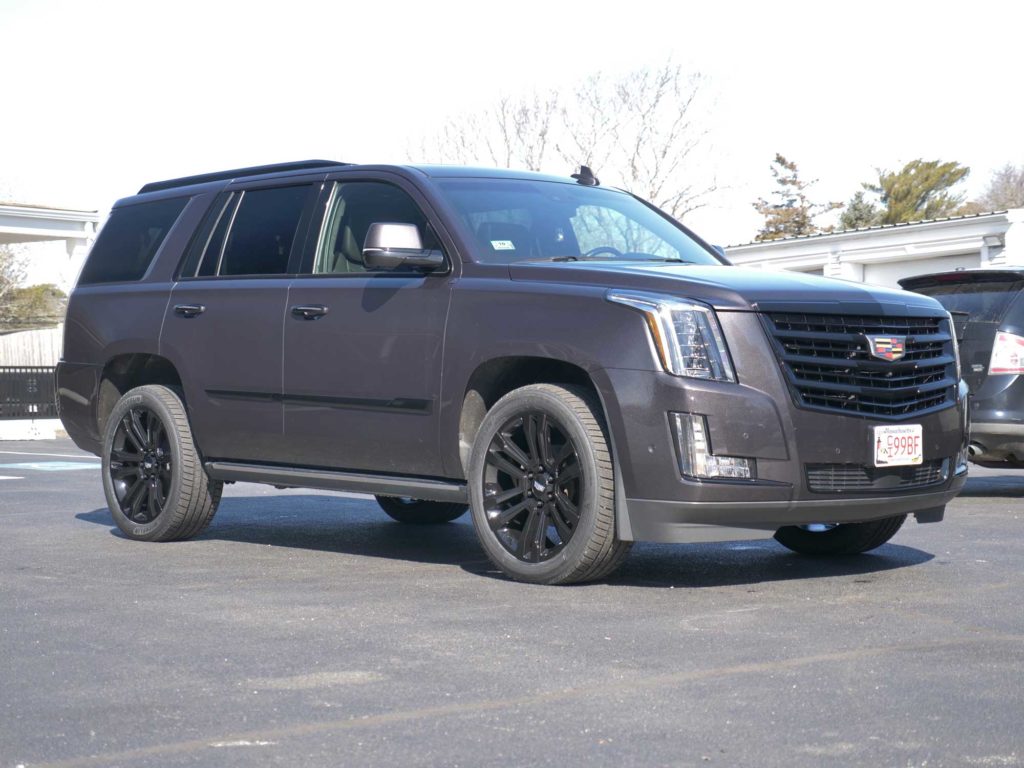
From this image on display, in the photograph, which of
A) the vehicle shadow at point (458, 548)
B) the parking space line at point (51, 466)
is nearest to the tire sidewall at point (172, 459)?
the vehicle shadow at point (458, 548)

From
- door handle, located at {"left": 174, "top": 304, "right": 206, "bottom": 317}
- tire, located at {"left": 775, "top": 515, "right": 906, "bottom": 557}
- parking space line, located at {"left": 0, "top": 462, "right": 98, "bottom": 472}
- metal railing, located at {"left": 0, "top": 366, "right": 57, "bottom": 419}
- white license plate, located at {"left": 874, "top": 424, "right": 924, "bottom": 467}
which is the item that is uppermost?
door handle, located at {"left": 174, "top": 304, "right": 206, "bottom": 317}

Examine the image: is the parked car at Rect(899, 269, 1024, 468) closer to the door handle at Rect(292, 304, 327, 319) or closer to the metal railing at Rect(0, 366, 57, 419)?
the door handle at Rect(292, 304, 327, 319)

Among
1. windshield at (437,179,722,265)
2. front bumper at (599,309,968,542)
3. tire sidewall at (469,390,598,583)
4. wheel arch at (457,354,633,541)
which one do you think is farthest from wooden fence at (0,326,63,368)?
front bumper at (599,309,968,542)

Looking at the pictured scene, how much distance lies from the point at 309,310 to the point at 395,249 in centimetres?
→ 76

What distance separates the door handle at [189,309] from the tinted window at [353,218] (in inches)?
31.8

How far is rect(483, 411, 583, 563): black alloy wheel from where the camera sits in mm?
6516

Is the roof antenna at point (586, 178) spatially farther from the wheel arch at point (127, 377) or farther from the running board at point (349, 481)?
the wheel arch at point (127, 377)

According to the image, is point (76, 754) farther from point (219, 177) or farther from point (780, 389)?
point (219, 177)

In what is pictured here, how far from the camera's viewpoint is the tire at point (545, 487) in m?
6.33

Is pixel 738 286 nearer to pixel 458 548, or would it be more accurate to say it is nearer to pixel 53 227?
pixel 458 548

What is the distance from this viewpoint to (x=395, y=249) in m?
6.99

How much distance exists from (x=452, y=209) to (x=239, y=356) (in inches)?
58.1

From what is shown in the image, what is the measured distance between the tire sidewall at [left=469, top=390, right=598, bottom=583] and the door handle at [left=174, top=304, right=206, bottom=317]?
6.99ft

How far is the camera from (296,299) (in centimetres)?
765
